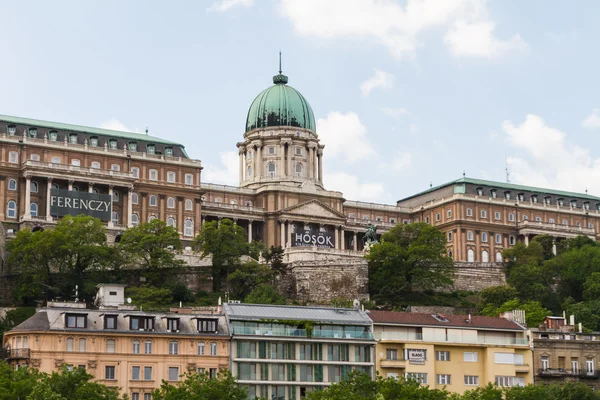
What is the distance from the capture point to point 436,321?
127 metres

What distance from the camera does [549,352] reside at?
12825 centimetres

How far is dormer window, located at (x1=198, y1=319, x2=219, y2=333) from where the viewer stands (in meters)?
116

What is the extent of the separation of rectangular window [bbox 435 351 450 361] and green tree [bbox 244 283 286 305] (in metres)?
25.0

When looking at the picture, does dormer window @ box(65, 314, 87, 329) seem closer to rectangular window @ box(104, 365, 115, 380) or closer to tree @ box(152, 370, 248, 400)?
rectangular window @ box(104, 365, 115, 380)

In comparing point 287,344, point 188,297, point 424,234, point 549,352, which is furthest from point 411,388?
point 424,234

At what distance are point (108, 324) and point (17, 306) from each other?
3029cm

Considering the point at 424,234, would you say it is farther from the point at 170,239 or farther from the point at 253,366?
the point at 253,366

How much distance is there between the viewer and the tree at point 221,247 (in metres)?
160

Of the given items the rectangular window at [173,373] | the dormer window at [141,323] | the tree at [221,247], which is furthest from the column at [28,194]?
the rectangular window at [173,373]

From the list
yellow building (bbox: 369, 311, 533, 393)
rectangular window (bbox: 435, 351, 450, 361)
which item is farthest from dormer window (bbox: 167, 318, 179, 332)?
rectangular window (bbox: 435, 351, 450, 361)

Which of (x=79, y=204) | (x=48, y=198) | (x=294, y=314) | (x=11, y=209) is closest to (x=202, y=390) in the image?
(x=294, y=314)

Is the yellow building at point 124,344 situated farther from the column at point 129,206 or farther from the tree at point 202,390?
the column at point 129,206

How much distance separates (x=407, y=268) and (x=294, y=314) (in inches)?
1838

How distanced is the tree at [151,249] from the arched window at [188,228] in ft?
90.8
